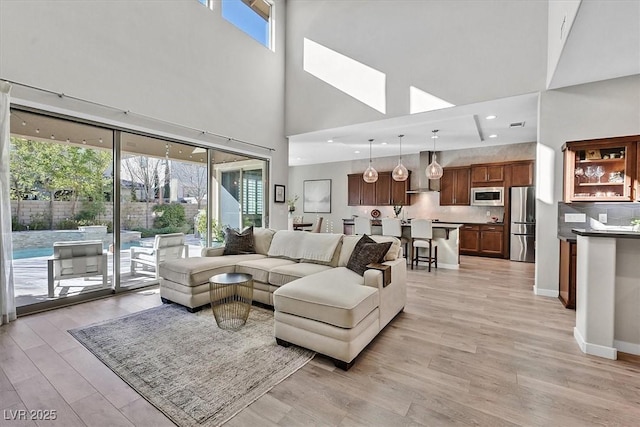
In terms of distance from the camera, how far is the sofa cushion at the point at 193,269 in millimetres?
3311

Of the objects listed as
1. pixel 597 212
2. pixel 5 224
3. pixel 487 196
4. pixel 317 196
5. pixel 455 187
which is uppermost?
pixel 455 187

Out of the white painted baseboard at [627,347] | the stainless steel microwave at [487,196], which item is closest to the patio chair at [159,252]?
the white painted baseboard at [627,347]

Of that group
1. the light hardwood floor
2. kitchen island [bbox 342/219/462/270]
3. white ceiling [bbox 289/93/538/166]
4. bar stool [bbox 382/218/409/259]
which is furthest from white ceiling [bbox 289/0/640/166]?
the light hardwood floor

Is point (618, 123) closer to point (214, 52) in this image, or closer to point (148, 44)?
point (214, 52)

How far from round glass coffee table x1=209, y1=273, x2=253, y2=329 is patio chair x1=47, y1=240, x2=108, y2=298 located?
197cm

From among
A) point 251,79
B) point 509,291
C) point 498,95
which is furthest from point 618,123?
point 251,79

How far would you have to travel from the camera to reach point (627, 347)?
2.39 metres

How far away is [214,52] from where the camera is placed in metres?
5.03

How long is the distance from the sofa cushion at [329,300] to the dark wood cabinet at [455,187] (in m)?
6.09

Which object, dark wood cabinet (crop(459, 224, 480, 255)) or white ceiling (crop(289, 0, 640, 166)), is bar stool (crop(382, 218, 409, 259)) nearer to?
white ceiling (crop(289, 0, 640, 166))

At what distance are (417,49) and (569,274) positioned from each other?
4.07m

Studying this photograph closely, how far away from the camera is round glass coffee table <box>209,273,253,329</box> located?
9.47ft

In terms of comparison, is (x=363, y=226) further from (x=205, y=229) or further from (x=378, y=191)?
(x=205, y=229)

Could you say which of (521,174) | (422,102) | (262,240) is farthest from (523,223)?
(262,240)
